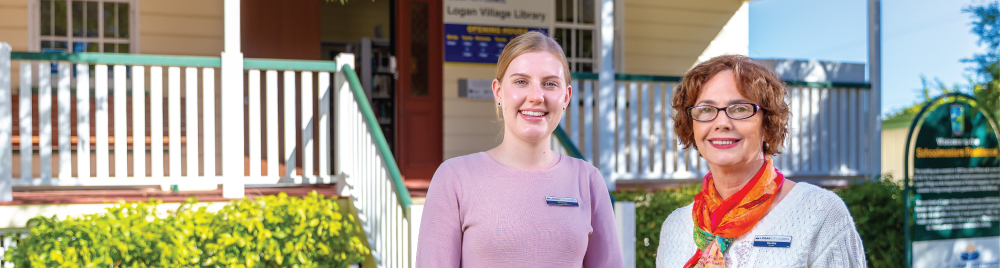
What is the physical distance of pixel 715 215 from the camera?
71.1 inches

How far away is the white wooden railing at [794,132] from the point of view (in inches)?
273

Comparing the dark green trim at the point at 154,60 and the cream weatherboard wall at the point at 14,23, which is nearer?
the dark green trim at the point at 154,60

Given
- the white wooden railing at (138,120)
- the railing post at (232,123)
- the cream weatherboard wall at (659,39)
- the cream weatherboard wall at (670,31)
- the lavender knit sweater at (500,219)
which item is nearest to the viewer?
the lavender knit sweater at (500,219)

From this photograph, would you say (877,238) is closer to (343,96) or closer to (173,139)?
(343,96)

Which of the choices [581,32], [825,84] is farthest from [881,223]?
[581,32]

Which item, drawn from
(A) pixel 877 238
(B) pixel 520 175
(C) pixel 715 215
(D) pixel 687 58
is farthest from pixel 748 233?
(D) pixel 687 58

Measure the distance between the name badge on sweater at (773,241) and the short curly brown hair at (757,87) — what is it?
213mm

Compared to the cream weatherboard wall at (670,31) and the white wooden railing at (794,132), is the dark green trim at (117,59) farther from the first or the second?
the cream weatherboard wall at (670,31)

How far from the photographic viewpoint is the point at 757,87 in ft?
5.63

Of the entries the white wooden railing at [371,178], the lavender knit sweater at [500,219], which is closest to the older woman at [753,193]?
the lavender knit sweater at [500,219]

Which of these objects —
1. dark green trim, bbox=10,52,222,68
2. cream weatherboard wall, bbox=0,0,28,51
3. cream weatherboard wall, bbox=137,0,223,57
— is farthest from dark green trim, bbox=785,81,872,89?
cream weatherboard wall, bbox=0,0,28,51

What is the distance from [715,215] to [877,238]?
529 centimetres

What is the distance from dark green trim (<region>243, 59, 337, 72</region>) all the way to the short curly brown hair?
4462 mm

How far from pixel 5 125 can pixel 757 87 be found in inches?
202
